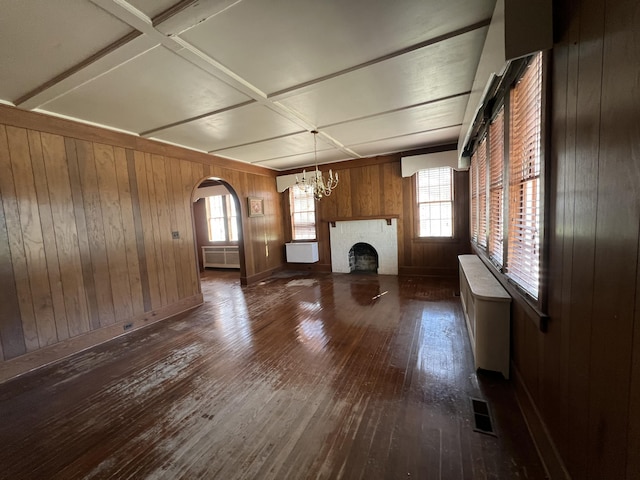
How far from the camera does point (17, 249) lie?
2580mm

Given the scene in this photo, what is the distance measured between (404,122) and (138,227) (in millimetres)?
4115

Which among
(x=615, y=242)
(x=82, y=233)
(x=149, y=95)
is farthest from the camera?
(x=82, y=233)

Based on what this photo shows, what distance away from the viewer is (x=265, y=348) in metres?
2.82

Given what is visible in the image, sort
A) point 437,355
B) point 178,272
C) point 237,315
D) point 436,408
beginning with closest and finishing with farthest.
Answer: point 436,408
point 437,355
point 237,315
point 178,272

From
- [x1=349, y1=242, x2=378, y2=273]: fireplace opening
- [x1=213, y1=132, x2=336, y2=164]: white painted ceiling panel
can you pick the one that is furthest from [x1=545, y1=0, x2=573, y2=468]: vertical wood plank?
[x1=349, y1=242, x2=378, y2=273]: fireplace opening

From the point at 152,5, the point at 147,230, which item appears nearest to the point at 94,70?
the point at 152,5

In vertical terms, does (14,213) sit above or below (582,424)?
above

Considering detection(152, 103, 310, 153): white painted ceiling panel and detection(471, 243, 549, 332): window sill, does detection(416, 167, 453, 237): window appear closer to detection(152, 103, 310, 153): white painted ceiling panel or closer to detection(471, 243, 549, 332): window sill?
detection(471, 243, 549, 332): window sill

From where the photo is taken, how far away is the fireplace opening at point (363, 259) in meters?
6.41

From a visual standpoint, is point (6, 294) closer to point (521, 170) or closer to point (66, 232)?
point (66, 232)

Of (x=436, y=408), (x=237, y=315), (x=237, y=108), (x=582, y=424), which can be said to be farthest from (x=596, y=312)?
(x=237, y=315)

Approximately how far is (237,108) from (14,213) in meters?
2.47

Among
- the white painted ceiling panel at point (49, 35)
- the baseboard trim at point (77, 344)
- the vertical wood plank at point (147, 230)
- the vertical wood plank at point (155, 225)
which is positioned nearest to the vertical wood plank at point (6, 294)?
the baseboard trim at point (77, 344)

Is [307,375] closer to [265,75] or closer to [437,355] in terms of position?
[437,355]
